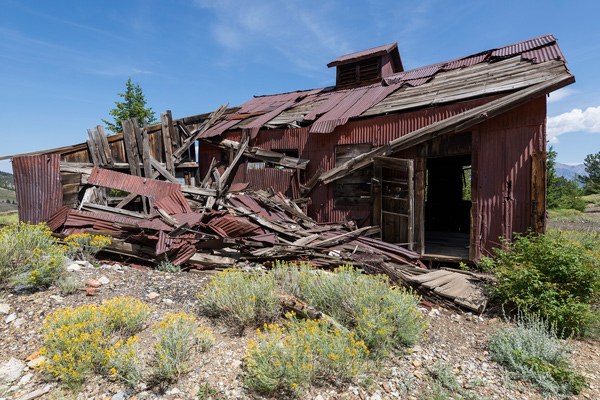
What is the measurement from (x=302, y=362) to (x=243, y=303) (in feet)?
4.85

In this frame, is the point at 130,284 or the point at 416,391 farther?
the point at 130,284

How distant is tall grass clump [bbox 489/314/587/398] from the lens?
3.30 meters

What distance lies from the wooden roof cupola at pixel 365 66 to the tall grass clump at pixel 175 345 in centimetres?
1338

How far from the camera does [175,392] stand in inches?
117

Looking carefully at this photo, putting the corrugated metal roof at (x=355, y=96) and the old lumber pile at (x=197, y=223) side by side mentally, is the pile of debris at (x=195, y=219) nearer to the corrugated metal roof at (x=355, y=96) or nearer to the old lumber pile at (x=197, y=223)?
the old lumber pile at (x=197, y=223)

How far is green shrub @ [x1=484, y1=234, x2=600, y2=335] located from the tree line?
15.5 metres

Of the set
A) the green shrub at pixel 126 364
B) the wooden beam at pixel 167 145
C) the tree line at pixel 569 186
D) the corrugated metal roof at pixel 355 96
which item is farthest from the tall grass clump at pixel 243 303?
the tree line at pixel 569 186

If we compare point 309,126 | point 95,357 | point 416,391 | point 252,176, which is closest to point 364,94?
point 309,126

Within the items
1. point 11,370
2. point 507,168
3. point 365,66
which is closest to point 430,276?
point 507,168

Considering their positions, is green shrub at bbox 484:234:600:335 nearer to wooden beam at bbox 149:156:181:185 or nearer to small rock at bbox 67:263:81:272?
small rock at bbox 67:263:81:272

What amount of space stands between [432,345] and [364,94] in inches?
394

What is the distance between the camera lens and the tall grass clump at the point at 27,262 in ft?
15.5

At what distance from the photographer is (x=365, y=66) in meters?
14.1

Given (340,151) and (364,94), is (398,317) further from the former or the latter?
(364,94)
